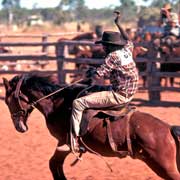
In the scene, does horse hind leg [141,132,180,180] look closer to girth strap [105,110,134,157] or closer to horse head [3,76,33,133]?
girth strap [105,110,134,157]

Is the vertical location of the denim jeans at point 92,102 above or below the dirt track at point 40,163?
above

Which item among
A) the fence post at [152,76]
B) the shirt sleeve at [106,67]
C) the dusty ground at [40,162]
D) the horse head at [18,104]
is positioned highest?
the shirt sleeve at [106,67]

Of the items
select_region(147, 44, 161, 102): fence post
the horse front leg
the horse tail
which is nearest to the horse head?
the horse front leg

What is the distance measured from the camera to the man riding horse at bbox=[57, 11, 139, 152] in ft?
19.5

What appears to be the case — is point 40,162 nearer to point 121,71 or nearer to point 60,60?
point 121,71

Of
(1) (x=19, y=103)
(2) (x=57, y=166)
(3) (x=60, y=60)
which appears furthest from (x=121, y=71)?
(3) (x=60, y=60)

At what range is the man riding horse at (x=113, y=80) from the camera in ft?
19.5

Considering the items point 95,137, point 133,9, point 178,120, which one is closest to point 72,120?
point 95,137

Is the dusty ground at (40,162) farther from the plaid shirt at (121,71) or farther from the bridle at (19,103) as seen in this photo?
the plaid shirt at (121,71)

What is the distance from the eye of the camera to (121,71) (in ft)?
19.5

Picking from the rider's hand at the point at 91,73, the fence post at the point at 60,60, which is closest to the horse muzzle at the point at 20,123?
the rider's hand at the point at 91,73

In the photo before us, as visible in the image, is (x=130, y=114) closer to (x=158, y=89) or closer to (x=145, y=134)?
(x=145, y=134)

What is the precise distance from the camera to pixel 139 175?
754 centimetres

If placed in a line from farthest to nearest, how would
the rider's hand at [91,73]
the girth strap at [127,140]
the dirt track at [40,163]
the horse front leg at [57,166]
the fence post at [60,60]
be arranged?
the fence post at [60,60], the dirt track at [40,163], the horse front leg at [57,166], the rider's hand at [91,73], the girth strap at [127,140]
